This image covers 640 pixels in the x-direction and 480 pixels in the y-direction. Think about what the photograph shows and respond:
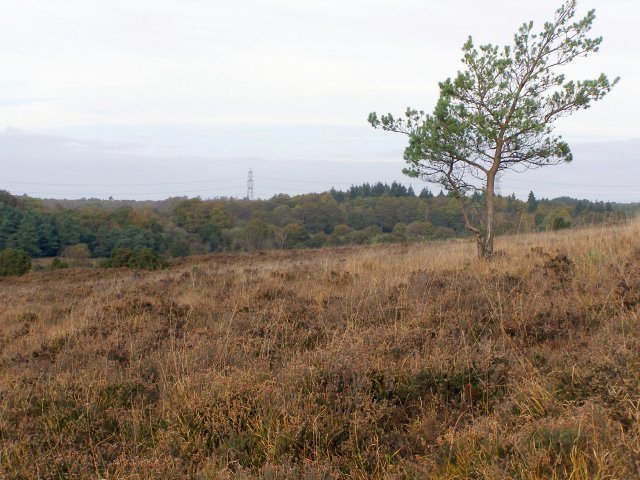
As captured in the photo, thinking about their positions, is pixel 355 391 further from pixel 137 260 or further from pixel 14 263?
pixel 14 263

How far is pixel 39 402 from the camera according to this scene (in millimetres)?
3791

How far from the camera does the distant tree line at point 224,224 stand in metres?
44.7

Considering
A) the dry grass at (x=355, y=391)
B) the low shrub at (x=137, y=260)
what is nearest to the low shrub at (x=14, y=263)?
the low shrub at (x=137, y=260)

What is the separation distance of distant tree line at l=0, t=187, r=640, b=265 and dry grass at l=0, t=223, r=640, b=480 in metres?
27.1

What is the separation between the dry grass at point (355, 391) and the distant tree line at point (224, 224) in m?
27.1

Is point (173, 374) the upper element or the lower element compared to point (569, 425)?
lower

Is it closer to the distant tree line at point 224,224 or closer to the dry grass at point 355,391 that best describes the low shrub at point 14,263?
the distant tree line at point 224,224

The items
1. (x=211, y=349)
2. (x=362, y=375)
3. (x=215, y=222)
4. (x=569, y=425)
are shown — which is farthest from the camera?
(x=215, y=222)

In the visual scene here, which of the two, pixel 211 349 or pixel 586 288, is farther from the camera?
pixel 586 288

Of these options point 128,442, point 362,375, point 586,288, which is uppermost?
point 586,288

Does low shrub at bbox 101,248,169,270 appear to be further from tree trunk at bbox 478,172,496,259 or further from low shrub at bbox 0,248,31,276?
tree trunk at bbox 478,172,496,259

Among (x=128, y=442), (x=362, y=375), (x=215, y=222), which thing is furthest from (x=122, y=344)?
(x=215, y=222)

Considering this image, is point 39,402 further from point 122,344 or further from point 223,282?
point 223,282

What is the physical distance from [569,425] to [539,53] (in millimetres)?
8154
